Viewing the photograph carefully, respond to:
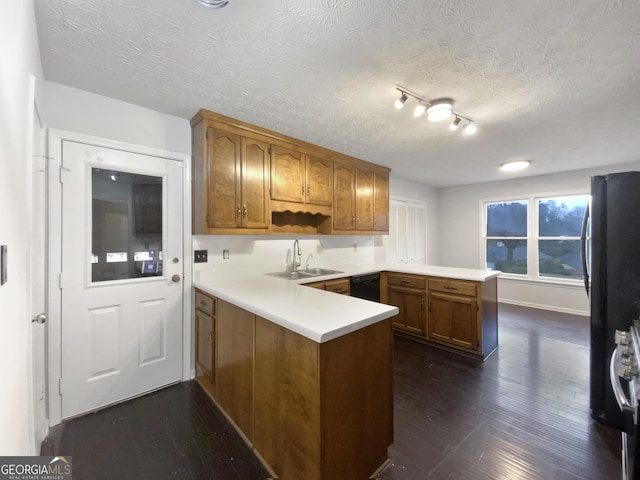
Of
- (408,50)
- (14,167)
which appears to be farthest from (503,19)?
(14,167)

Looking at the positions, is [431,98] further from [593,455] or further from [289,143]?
[593,455]

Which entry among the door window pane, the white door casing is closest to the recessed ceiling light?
the door window pane

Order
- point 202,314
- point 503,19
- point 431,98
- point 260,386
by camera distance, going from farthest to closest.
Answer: point 202,314, point 431,98, point 260,386, point 503,19

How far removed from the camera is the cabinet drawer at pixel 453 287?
9.30 ft

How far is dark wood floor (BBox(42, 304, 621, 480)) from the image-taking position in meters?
1.51

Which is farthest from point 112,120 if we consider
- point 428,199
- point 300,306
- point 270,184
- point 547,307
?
point 547,307

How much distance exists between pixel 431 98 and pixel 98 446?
3292 millimetres

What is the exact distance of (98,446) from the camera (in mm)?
1688

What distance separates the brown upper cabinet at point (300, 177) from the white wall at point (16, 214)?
1.77m

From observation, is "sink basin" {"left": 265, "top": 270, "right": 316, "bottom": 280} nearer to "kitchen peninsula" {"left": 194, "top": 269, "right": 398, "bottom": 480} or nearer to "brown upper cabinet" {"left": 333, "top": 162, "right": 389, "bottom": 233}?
"brown upper cabinet" {"left": 333, "top": 162, "right": 389, "bottom": 233}

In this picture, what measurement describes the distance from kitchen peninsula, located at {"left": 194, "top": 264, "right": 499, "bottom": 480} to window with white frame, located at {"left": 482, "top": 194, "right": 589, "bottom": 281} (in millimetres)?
4802

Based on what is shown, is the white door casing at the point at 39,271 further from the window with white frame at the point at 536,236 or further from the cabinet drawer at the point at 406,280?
the window with white frame at the point at 536,236

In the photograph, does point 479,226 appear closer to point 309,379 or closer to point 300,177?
point 300,177

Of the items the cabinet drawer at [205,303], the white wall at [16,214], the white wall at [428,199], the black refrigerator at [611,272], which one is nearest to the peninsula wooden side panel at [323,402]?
the cabinet drawer at [205,303]
